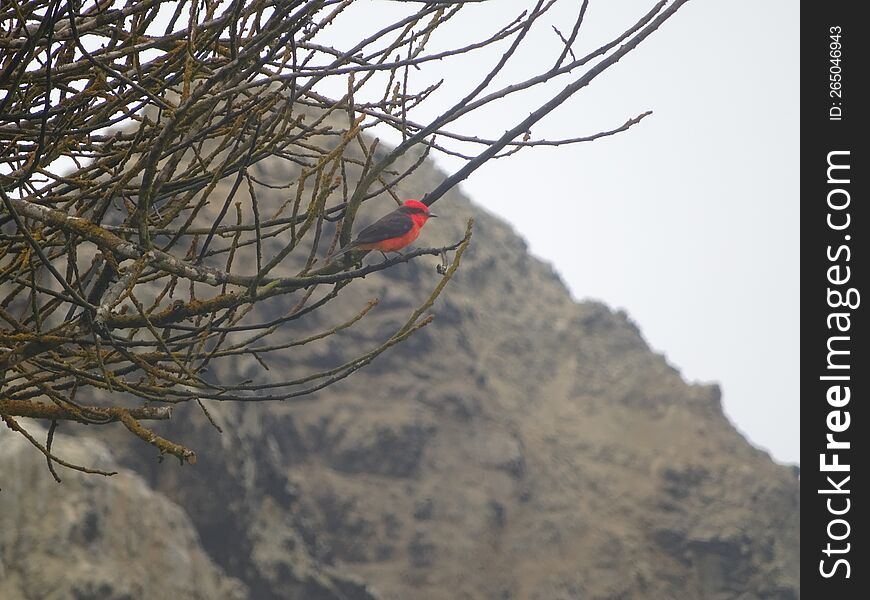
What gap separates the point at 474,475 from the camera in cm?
2422

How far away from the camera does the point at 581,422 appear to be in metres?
27.5

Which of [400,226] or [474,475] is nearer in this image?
[400,226]

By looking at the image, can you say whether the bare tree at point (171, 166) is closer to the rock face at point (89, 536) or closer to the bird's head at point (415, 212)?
the bird's head at point (415, 212)

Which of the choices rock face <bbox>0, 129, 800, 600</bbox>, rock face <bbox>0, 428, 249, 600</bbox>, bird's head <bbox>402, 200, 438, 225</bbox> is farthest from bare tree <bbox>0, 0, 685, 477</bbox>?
rock face <bbox>0, 129, 800, 600</bbox>

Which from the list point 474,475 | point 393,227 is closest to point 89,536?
point 393,227

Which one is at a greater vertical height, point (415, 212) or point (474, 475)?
point (415, 212)

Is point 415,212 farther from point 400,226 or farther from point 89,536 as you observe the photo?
point 89,536

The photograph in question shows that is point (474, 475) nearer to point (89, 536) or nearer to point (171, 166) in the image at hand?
point (89, 536)

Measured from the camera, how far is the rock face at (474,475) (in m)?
19.0

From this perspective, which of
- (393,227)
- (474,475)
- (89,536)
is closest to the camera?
(393,227)

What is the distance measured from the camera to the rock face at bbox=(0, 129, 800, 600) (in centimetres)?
1897

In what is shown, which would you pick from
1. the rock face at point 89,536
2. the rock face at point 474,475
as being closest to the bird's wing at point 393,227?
the rock face at point 89,536

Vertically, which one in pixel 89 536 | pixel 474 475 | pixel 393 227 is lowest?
pixel 89 536

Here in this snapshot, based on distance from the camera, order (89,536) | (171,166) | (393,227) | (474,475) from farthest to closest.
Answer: (474,475) < (89,536) < (393,227) < (171,166)
